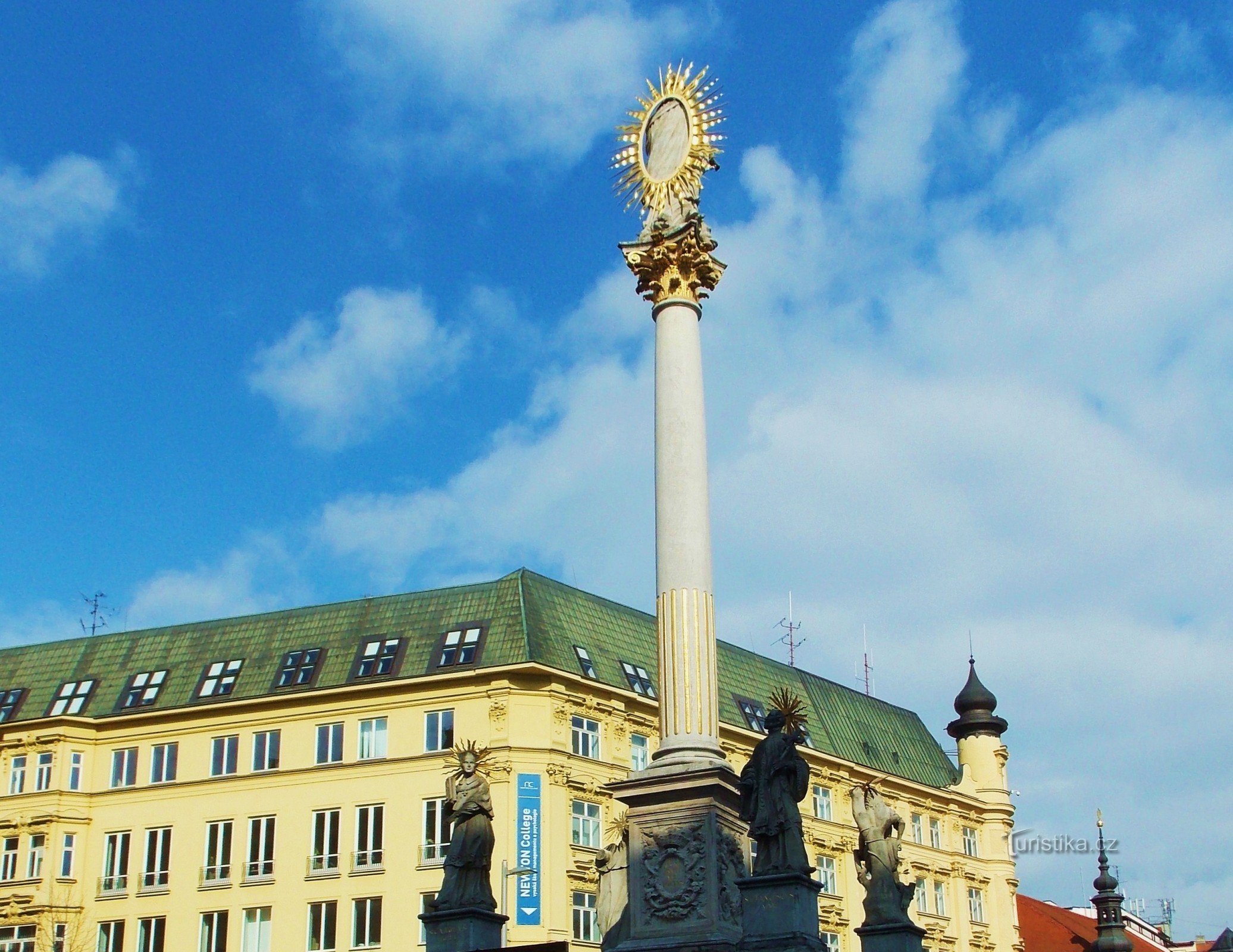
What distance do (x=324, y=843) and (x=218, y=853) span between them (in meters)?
4.23

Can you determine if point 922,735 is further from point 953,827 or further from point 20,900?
point 20,900

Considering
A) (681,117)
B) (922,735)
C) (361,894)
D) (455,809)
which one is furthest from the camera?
(922,735)

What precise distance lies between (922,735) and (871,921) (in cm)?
5049

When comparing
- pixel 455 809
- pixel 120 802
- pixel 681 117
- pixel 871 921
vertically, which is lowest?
pixel 871 921

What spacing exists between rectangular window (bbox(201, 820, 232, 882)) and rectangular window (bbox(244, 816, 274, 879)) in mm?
781

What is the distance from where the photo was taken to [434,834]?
55.4 meters

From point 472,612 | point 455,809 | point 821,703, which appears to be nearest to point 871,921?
point 455,809

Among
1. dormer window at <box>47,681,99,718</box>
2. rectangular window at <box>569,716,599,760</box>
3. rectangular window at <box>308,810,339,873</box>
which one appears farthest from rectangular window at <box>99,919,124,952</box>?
rectangular window at <box>569,716,599,760</box>

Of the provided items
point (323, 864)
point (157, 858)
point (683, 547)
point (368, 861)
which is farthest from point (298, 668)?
point (683, 547)

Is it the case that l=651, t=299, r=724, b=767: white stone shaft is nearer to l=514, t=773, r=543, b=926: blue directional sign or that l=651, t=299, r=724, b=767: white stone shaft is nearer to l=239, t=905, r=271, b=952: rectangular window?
l=514, t=773, r=543, b=926: blue directional sign

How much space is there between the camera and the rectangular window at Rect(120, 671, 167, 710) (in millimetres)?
62500

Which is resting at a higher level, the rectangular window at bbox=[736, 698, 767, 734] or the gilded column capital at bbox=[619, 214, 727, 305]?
the gilded column capital at bbox=[619, 214, 727, 305]

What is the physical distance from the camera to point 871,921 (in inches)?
1335

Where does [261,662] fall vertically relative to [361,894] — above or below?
above
